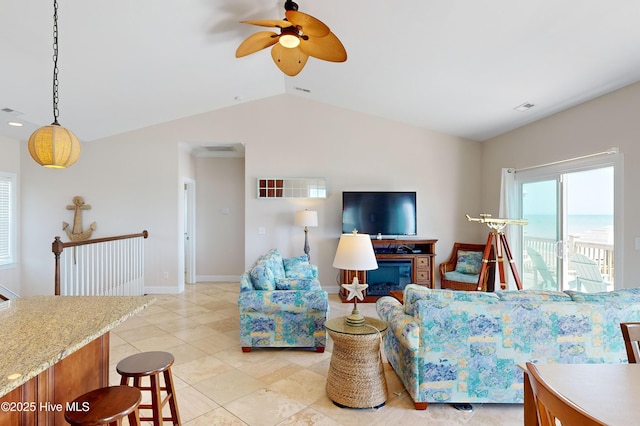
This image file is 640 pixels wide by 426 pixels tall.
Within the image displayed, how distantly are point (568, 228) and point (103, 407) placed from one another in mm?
4830

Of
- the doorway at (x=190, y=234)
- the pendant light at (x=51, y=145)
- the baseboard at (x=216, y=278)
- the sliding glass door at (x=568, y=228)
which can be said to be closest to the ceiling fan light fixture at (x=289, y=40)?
the pendant light at (x=51, y=145)

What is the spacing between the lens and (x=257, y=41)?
2832 mm

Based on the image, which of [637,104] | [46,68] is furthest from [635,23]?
[46,68]

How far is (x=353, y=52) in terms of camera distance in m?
3.67

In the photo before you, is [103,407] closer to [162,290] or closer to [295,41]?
[295,41]

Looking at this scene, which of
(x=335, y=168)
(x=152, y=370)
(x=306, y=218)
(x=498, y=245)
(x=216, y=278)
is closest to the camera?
(x=152, y=370)

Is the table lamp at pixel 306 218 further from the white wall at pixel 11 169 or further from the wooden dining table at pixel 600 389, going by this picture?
the white wall at pixel 11 169

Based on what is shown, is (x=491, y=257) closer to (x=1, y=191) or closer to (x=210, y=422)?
(x=210, y=422)

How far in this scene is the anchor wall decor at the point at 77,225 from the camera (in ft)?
17.7

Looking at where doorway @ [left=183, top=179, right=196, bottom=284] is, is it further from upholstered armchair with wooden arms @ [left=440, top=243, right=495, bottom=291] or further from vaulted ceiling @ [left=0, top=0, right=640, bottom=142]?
upholstered armchair with wooden arms @ [left=440, top=243, right=495, bottom=291]

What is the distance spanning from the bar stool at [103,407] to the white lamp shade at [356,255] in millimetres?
1427

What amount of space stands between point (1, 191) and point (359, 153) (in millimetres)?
5778

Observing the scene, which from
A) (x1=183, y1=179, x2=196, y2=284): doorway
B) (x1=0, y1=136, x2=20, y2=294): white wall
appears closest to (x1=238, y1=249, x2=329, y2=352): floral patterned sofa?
(x1=183, y1=179, x2=196, y2=284): doorway

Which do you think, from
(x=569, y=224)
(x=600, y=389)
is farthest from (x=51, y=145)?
(x=569, y=224)
